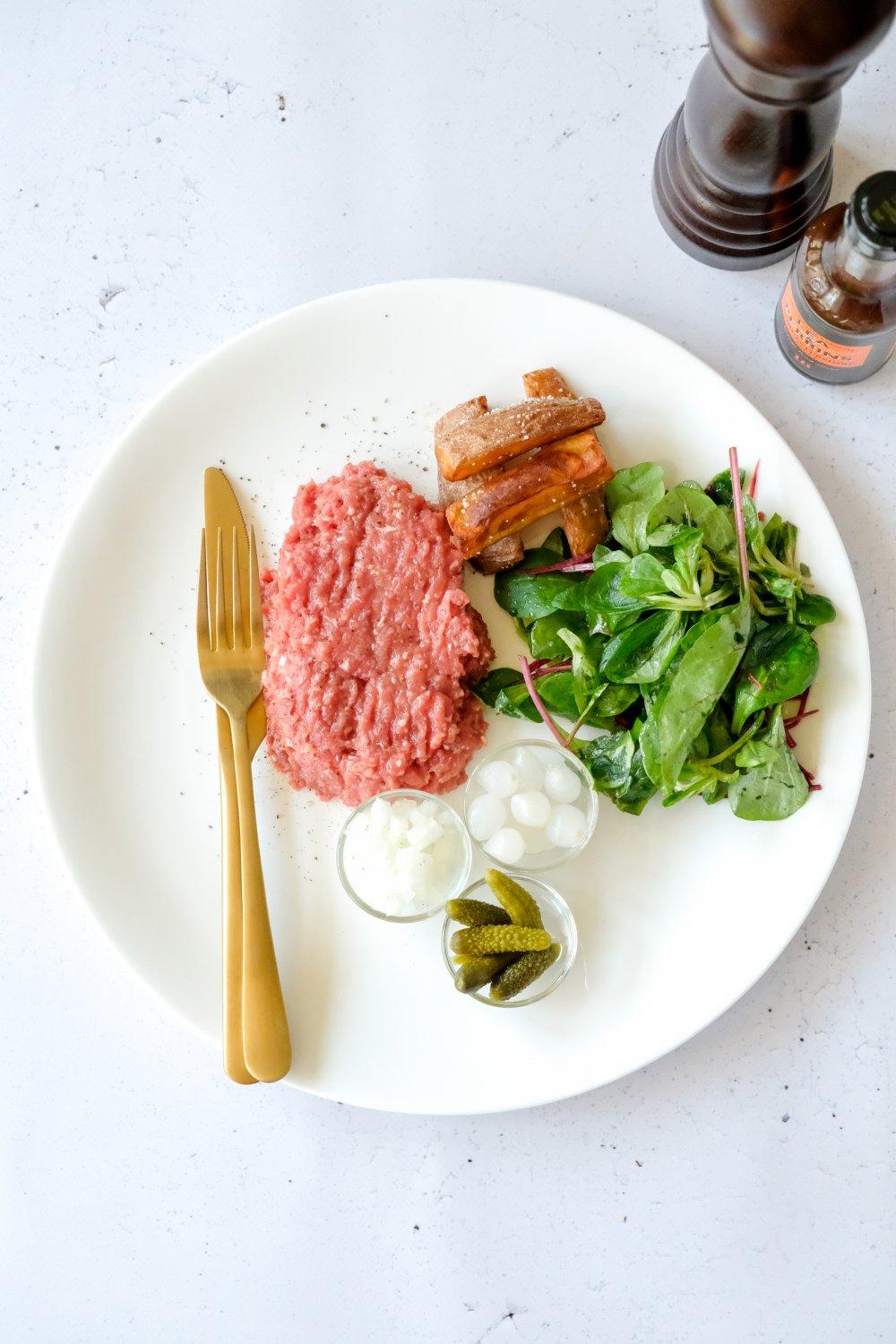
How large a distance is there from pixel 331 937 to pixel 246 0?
75.5 inches

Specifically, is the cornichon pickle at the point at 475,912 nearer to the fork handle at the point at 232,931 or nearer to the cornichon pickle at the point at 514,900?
the cornichon pickle at the point at 514,900

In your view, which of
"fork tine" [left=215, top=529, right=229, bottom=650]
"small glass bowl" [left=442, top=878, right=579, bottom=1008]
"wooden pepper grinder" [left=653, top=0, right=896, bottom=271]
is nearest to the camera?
"wooden pepper grinder" [left=653, top=0, right=896, bottom=271]

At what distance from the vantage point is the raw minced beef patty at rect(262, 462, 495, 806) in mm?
1882

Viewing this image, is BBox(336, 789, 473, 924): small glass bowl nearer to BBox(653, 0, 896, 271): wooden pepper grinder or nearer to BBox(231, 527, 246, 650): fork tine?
BBox(231, 527, 246, 650): fork tine

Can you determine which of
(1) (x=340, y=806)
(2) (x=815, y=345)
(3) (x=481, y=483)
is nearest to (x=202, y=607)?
(1) (x=340, y=806)

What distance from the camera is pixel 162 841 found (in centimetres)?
202

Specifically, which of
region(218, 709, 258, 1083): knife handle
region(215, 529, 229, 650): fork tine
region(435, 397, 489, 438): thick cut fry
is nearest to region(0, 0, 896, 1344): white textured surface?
region(218, 709, 258, 1083): knife handle

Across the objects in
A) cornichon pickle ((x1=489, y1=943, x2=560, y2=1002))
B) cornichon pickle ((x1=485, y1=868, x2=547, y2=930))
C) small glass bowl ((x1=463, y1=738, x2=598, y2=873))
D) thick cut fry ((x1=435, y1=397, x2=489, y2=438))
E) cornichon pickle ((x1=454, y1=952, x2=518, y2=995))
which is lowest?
cornichon pickle ((x1=489, y1=943, x2=560, y2=1002))

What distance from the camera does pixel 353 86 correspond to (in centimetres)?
216

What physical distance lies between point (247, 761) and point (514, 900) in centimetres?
56

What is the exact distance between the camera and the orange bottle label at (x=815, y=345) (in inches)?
72.9

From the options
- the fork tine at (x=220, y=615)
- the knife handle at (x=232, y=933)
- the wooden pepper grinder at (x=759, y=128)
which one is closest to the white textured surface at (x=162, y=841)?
the wooden pepper grinder at (x=759, y=128)

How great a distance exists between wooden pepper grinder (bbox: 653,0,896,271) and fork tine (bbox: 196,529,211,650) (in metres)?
1.12

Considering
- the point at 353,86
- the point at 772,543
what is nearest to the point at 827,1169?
the point at 772,543
